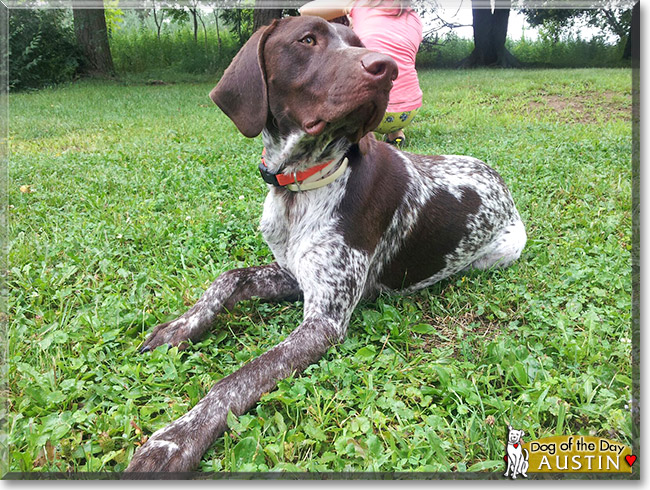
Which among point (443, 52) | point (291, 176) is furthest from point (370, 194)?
point (443, 52)

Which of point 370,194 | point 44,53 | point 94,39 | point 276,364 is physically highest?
point 94,39

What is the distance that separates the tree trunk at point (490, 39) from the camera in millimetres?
3166

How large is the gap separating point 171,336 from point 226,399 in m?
0.64

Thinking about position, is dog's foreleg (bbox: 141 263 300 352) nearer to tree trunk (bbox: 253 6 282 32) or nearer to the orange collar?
the orange collar

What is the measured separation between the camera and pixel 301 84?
7.56 feet

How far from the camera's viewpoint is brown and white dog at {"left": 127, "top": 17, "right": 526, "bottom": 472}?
2051mm

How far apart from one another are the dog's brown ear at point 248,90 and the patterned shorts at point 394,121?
3.81 meters

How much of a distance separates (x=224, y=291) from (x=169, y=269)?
2.42 feet

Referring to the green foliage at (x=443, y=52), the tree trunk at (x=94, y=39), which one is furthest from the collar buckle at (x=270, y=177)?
the tree trunk at (x=94, y=39)

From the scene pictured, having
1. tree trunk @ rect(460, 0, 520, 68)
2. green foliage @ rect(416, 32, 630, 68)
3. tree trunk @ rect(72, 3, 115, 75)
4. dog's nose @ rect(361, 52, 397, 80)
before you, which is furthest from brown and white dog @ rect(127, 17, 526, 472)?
tree trunk @ rect(72, 3, 115, 75)

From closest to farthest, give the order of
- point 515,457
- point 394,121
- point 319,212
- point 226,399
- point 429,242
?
point 515,457, point 226,399, point 319,212, point 429,242, point 394,121

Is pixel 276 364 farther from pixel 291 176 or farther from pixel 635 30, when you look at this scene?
pixel 635 30

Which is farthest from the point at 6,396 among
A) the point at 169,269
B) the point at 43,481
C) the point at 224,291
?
the point at 169,269

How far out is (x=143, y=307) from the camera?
2.77 metres
